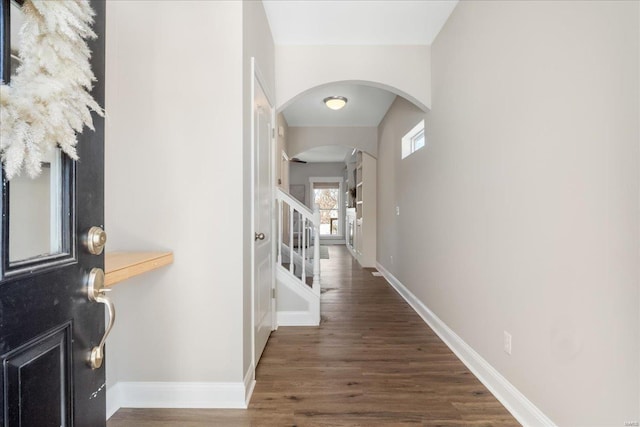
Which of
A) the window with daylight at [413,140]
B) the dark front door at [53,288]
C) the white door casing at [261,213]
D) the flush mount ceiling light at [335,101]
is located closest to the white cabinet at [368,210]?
the flush mount ceiling light at [335,101]

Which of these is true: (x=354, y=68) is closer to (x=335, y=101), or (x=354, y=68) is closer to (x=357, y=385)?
(x=335, y=101)

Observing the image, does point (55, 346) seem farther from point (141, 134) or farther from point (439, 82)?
point (439, 82)

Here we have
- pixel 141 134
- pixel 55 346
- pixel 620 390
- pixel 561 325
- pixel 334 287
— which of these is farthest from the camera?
pixel 334 287

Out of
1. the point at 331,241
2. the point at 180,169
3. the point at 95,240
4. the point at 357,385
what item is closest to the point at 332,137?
the point at 180,169

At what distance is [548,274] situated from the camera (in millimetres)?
1492

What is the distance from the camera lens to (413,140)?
12.8 feet

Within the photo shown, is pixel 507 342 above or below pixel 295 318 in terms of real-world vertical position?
above

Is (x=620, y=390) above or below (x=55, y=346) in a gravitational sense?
below

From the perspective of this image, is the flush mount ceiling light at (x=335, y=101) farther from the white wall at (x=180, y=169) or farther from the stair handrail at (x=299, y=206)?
the white wall at (x=180, y=169)

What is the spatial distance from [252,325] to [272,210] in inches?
41.8

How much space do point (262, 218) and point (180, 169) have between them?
75cm

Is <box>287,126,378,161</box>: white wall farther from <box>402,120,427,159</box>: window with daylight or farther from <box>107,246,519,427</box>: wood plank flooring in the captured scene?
<box>107,246,519,427</box>: wood plank flooring

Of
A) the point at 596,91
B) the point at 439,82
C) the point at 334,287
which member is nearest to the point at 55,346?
the point at 596,91

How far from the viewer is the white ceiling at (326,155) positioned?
824cm
